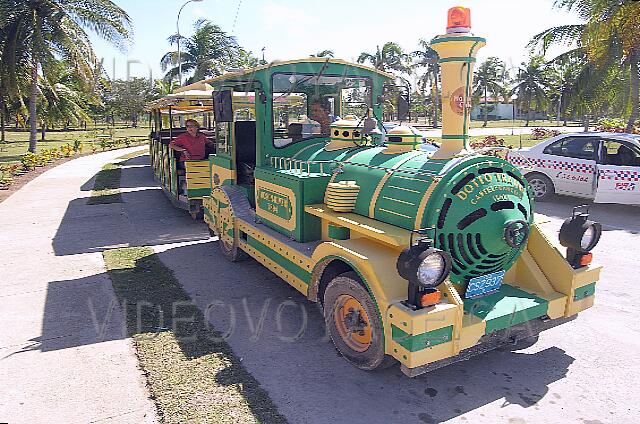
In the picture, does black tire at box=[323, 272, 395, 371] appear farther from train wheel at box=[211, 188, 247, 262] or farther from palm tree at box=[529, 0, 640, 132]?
palm tree at box=[529, 0, 640, 132]

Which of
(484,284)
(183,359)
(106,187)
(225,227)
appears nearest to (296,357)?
(183,359)

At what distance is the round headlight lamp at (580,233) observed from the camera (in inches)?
161

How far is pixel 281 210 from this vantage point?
522cm

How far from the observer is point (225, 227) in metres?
6.68

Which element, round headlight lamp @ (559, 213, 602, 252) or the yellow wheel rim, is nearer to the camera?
the yellow wheel rim

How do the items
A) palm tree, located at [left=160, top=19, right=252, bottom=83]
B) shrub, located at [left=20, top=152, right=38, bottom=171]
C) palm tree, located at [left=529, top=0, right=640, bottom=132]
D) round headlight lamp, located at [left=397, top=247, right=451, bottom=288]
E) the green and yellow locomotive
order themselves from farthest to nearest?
1. palm tree, located at [left=160, top=19, right=252, bottom=83]
2. shrub, located at [left=20, top=152, right=38, bottom=171]
3. palm tree, located at [left=529, top=0, right=640, bottom=132]
4. the green and yellow locomotive
5. round headlight lamp, located at [left=397, top=247, right=451, bottom=288]

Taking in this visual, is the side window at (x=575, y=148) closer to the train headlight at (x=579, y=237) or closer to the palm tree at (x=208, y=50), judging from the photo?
the train headlight at (x=579, y=237)

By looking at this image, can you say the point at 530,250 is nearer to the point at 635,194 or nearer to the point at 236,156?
the point at 236,156

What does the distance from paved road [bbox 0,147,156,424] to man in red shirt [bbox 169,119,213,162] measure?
5.94 feet

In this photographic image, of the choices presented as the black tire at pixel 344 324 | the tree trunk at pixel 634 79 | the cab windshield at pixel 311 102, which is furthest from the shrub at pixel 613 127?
the black tire at pixel 344 324

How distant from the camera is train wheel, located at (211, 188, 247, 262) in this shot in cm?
644

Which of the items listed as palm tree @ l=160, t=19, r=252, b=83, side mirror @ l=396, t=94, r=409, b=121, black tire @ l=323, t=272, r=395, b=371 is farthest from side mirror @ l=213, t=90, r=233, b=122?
palm tree @ l=160, t=19, r=252, b=83

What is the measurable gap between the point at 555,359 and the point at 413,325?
1.73 meters

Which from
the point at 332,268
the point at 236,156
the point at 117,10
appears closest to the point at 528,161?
the point at 236,156
